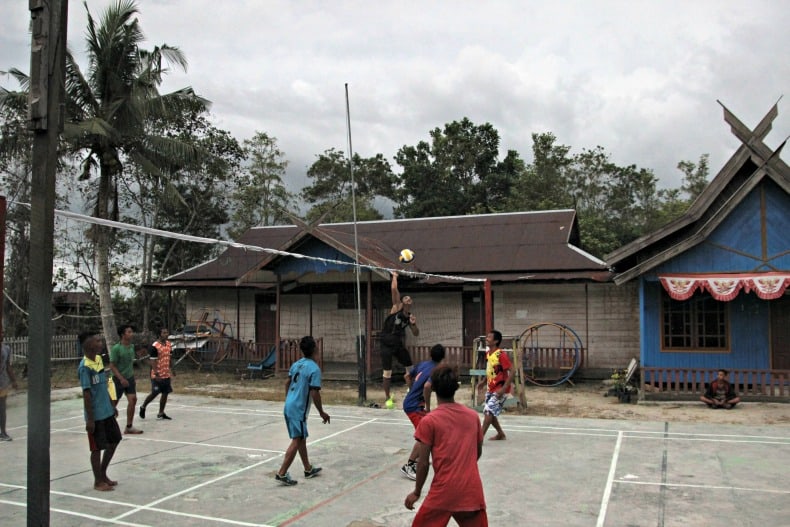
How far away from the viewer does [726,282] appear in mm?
14297

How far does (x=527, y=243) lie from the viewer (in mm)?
20156

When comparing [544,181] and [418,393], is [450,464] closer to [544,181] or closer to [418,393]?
[418,393]

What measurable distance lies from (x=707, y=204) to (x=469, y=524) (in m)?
12.9

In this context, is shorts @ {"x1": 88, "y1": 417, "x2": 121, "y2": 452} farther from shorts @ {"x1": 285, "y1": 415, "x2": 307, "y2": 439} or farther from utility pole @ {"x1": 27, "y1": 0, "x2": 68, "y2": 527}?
utility pole @ {"x1": 27, "y1": 0, "x2": 68, "y2": 527}

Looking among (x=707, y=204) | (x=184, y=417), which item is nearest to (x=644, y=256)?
(x=707, y=204)

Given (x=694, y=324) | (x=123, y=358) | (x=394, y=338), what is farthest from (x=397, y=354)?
(x=694, y=324)

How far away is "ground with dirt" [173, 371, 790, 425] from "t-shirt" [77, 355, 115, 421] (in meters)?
7.22

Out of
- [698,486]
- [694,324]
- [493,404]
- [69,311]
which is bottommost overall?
[698,486]

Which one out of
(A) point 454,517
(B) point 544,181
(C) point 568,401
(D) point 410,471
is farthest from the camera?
(B) point 544,181

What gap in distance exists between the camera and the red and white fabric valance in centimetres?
1388

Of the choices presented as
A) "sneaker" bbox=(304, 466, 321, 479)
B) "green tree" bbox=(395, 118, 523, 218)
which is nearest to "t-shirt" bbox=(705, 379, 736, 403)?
"sneaker" bbox=(304, 466, 321, 479)

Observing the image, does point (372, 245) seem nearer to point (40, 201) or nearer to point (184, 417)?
point (184, 417)

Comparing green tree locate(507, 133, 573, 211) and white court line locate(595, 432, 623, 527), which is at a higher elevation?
green tree locate(507, 133, 573, 211)

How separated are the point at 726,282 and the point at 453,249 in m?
8.47
